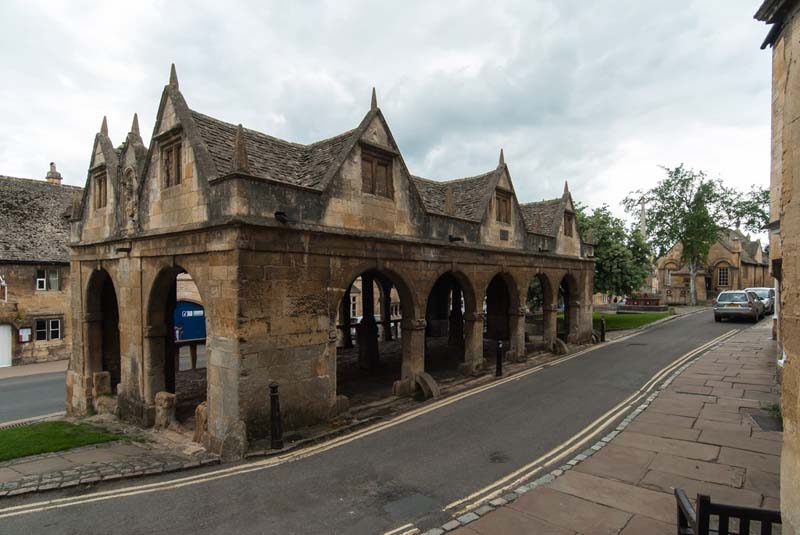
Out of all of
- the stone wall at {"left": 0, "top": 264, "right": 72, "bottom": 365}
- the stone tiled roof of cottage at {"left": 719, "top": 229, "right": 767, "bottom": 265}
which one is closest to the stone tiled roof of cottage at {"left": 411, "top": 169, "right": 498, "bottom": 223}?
the stone wall at {"left": 0, "top": 264, "right": 72, "bottom": 365}

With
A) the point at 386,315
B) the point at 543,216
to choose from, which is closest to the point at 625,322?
the point at 543,216

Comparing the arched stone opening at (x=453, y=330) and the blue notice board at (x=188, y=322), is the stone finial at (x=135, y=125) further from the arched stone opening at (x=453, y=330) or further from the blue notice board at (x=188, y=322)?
the arched stone opening at (x=453, y=330)

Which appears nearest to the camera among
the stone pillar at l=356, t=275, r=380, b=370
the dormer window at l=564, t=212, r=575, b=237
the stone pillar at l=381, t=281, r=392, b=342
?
the stone pillar at l=356, t=275, r=380, b=370

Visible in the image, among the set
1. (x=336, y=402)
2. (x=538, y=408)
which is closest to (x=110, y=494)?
(x=336, y=402)

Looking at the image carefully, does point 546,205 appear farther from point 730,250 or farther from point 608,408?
point 730,250

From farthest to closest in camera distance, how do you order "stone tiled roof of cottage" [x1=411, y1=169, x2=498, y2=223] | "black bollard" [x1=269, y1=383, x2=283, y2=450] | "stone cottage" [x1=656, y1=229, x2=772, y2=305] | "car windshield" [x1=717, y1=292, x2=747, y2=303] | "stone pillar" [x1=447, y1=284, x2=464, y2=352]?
1. "stone cottage" [x1=656, y1=229, x2=772, y2=305]
2. "car windshield" [x1=717, y1=292, x2=747, y2=303]
3. "stone pillar" [x1=447, y1=284, x2=464, y2=352]
4. "stone tiled roof of cottage" [x1=411, y1=169, x2=498, y2=223]
5. "black bollard" [x1=269, y1=383, x2=283, y2=450]

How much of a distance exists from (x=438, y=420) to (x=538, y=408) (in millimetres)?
2816

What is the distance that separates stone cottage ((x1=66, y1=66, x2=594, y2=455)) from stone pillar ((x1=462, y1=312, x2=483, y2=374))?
7 cm

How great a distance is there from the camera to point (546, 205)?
23703mm

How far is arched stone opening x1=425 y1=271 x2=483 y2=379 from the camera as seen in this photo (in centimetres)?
1631

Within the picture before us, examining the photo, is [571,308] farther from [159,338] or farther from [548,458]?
[159,338]

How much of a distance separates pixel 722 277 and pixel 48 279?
69.6 meters

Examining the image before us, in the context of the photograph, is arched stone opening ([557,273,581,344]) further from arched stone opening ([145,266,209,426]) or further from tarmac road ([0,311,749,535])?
arched stone opening ([145,266,209,426])

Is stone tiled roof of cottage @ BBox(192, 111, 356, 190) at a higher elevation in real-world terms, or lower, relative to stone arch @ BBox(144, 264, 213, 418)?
higher
